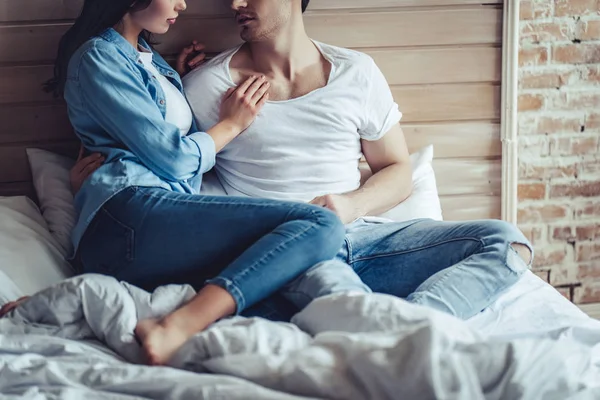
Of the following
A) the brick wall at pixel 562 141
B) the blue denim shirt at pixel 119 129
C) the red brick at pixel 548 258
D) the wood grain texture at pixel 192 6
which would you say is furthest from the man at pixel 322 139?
the red brick at pixel 548 258

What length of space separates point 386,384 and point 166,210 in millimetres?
704

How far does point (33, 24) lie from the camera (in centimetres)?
208

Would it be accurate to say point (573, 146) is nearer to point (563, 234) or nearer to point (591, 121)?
point (591, 121)

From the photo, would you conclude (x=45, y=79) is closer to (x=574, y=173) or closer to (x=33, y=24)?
(x=33, y=24)

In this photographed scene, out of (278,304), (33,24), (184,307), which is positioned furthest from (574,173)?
(33,24)

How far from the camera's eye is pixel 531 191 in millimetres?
2359

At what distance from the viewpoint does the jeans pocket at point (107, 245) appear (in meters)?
1.58

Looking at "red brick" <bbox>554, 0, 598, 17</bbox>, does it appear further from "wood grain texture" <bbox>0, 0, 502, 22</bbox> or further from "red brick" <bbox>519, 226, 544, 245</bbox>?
"red brick" <bbox>519, 226, 544, 245</bbox>

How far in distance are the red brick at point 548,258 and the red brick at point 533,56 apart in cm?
59

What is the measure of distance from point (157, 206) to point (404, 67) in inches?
37.9

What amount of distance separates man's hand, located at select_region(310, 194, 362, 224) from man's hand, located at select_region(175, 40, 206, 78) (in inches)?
20.5

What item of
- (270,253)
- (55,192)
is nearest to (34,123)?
(55,192)

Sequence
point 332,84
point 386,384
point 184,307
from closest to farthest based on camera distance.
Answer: point 386,384
point 184,307
point 332,84

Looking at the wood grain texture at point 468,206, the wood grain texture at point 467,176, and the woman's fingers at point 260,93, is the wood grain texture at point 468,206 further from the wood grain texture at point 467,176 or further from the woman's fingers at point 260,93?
the woman's fingers at point 260,93
